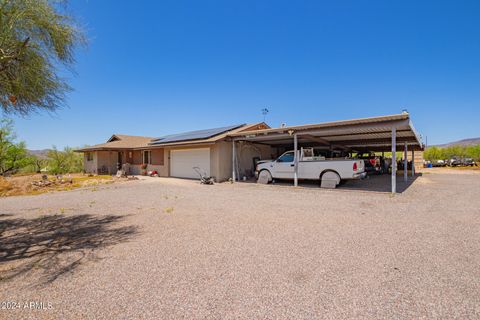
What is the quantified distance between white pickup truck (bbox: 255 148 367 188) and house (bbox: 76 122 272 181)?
108 inches

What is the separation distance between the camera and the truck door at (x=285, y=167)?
1290 cm

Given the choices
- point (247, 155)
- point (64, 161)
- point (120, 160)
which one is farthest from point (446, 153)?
point (64, 161)

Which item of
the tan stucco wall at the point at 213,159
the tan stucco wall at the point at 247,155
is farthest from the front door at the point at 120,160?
the tan stucco wall at the point at 247,155

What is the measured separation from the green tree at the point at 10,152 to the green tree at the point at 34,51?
22.5 m

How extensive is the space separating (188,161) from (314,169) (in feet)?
31.9

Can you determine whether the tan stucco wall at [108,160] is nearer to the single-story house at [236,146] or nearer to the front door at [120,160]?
the single-story house at [236,146]

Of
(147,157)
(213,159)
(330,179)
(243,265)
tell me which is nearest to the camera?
(243,265)

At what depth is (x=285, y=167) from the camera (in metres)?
13.0

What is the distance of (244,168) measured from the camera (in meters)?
16.7

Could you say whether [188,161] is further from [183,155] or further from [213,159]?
[213,159]

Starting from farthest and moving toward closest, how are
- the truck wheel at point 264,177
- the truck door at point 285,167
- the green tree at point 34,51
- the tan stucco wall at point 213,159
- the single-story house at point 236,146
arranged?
the tan stucco wall at point 213,159
the truck wheel at point 264,177
the truck door at point 285,167
the single-story house at point 236,146
the green tree at point 34,51

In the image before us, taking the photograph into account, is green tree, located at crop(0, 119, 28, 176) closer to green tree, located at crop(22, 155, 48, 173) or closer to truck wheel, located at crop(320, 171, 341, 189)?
green tree, located at crop(22, 155, 48, 173)

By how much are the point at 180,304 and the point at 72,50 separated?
493cm

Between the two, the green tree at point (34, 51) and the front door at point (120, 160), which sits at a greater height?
the green tree at point (34, 51)
